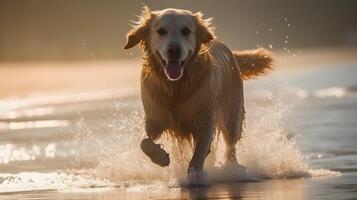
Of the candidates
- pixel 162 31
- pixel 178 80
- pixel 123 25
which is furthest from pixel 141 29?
pixel 123 25

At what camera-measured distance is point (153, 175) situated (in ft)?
36.3

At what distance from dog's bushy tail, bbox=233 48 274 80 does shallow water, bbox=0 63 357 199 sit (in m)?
0.50

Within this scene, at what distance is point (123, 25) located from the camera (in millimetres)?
55406

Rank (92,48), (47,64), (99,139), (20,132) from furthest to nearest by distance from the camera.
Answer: (92,48) → (47,64) → (20,132) → (99,139)

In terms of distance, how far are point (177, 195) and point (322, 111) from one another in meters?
9.03

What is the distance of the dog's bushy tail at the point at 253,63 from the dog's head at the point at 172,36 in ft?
6.29

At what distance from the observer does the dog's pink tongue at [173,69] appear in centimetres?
1049

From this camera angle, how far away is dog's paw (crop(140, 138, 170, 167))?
10.5m

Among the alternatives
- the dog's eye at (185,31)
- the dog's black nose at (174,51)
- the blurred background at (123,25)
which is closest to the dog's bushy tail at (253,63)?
the dog's eye at (185,31)

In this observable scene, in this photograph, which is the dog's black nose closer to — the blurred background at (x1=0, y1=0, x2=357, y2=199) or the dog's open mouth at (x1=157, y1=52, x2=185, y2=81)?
the dog's open mouth at (x1=157, y1=52, x2=185, y2=81)

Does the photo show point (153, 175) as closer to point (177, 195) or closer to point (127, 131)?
point (177, 195)

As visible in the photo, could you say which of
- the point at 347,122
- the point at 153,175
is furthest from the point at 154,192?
the point at 347,122

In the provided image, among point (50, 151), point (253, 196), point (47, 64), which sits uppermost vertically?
point (47, 64)

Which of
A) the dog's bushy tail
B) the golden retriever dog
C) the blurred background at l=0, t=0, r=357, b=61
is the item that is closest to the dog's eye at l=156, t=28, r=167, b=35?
the golden retriever dog
